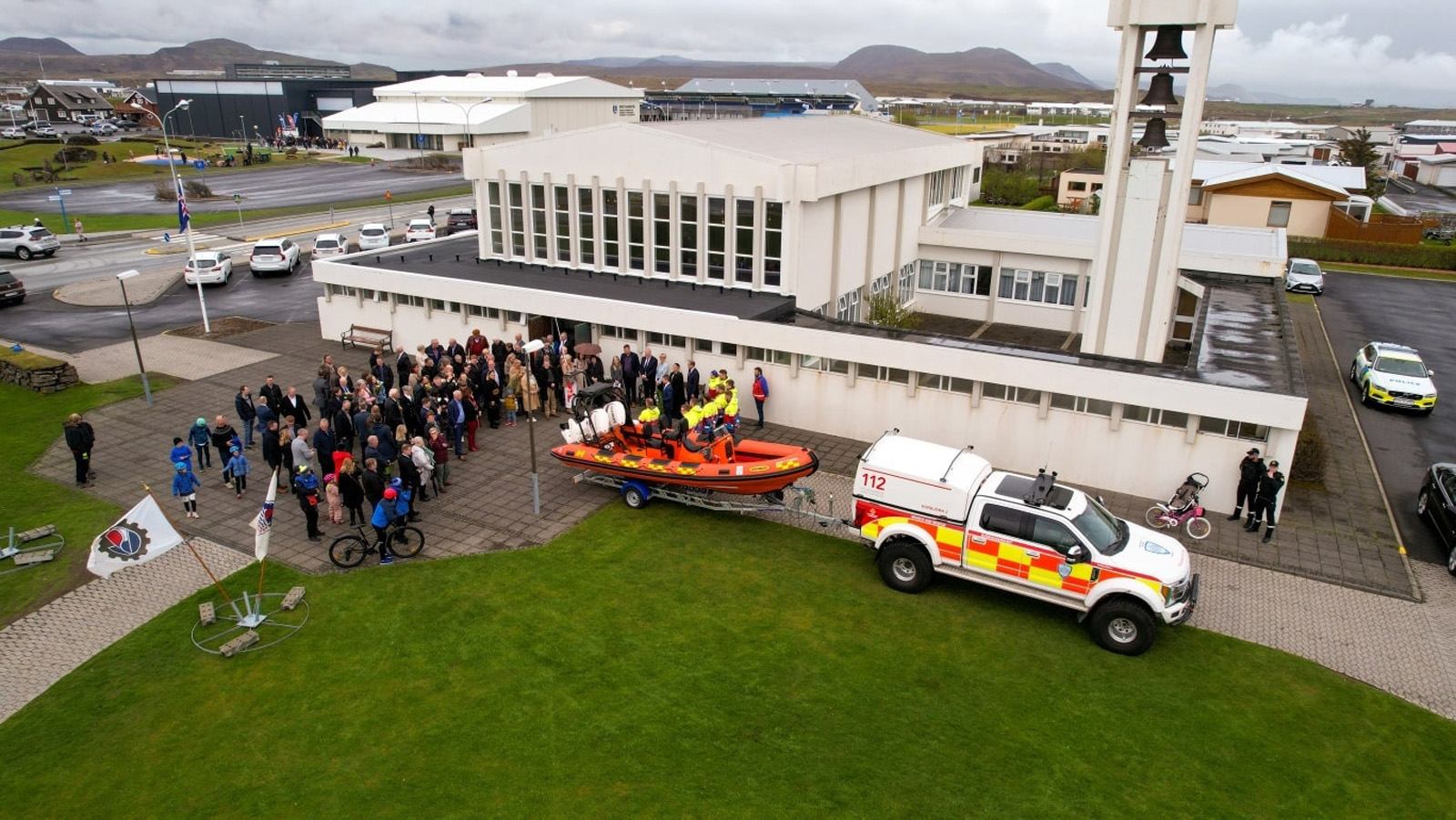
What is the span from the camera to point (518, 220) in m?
26.7

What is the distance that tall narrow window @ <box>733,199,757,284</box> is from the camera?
2288 cm

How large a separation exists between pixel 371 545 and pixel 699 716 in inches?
280

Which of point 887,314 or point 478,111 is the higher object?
point 478,111

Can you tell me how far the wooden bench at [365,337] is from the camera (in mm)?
26078

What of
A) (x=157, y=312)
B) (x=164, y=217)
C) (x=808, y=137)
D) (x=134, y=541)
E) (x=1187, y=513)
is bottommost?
(x=157, y=312)

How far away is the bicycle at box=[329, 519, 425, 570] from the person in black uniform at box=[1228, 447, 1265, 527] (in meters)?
14.0

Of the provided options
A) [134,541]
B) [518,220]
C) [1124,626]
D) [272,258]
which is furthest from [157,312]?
[1124,626]

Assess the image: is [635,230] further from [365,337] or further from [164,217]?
[164,217]

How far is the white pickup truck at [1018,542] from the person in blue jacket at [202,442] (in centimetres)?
1271

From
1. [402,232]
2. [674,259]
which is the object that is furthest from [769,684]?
[402,232]

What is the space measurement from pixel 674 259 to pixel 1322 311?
94.7ft

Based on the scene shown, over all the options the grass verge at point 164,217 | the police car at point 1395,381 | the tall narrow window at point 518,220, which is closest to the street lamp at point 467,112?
the grass verge at point 164,217

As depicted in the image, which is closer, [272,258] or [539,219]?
[539,219]

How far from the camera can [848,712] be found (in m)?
10.4
